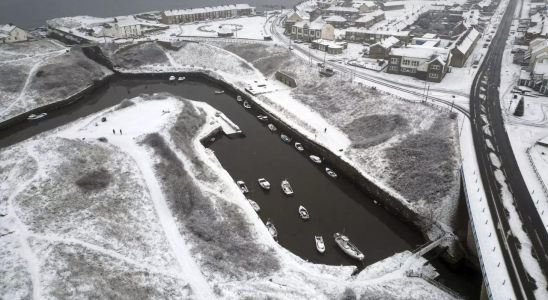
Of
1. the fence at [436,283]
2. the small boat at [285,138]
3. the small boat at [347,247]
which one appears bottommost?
the fence at [436,283]

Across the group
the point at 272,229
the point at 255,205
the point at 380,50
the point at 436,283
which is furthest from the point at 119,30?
the point at 436,283

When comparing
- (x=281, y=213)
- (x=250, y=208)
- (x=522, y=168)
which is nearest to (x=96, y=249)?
(x=250, y=208)

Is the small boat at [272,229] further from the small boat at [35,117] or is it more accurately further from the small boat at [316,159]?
the small boat at [35,117]

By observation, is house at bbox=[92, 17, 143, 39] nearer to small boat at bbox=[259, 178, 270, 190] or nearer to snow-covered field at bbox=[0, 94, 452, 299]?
snow-covered field at bbox=[0, 94, 452, 299]

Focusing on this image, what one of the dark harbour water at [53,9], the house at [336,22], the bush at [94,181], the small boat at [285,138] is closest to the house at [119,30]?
the dark harbour water at [53,9]

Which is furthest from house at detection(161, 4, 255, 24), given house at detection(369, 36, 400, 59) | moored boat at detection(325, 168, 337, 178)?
moored boat at detection(325, 168, 337, 178)

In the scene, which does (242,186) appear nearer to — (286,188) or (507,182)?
(286,188)
